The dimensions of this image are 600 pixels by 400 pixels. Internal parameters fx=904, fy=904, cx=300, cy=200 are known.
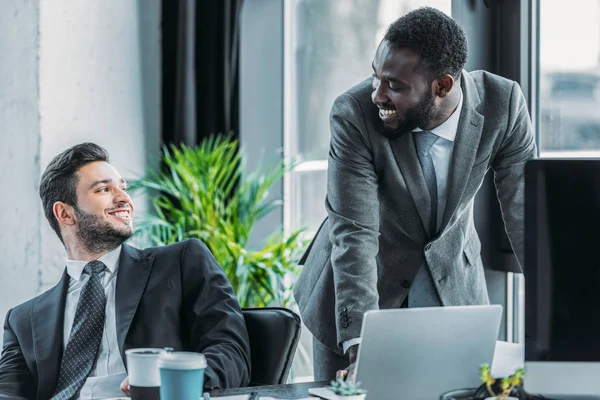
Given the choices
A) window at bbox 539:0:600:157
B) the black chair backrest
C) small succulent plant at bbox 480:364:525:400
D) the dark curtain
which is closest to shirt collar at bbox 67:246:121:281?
the black chair backrest

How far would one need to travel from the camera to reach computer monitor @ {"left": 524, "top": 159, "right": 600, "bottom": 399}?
1.45 meters

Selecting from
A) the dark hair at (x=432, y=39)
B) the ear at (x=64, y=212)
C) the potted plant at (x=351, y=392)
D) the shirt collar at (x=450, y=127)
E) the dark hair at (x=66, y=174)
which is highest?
the dark hair at (x=432, y=39)

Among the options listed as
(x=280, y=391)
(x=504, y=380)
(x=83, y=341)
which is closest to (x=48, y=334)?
(x=83, y=341)

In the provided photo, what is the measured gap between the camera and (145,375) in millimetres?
1610

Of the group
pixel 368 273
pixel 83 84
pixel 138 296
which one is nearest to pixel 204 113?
pixel 83 84

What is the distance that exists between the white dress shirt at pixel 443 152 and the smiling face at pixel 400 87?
13cm

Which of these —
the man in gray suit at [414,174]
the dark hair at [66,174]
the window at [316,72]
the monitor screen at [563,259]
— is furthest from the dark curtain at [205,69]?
the monitor screen at [563,259]

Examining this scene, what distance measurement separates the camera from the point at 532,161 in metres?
1.46

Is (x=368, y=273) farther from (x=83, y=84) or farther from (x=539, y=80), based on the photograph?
(x=83, y=84)

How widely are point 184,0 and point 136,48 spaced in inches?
13.3

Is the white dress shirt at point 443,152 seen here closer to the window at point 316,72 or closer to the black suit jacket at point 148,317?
the black suit jacket at point 148,317

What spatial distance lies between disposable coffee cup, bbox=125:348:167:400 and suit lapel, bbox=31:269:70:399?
0.87m

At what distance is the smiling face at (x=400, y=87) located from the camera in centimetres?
212

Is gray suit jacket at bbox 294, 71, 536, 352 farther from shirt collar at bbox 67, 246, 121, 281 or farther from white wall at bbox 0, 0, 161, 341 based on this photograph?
white wall at bbox 0, 0, 161, 341
